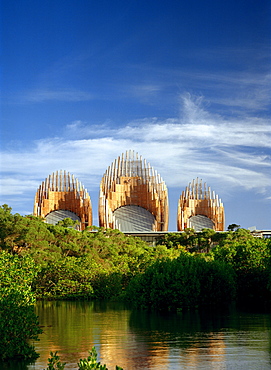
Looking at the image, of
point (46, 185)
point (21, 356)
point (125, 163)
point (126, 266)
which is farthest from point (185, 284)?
point (46, 185)

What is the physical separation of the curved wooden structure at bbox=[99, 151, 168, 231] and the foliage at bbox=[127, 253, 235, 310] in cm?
2437

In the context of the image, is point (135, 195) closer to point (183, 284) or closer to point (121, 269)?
point (121, 269)

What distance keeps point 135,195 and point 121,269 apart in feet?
66.2

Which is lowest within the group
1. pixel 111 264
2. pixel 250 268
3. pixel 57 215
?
pixel 250 268

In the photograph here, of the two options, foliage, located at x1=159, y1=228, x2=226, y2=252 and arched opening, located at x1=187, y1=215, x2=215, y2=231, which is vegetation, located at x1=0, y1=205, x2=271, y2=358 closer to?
foliage, located at x1=159, y1=228, x2=226, y2=252

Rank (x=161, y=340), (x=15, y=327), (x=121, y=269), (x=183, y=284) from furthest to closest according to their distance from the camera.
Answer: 1. (x=121, y=269)
2. (x=183, y=284)
3. (x=161, y=340)
4. (x=15, y=327)

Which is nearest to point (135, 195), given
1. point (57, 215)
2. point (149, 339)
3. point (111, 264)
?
point (57, 215)

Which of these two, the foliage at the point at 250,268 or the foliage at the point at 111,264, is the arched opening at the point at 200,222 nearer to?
the foliage at the point at 111,264

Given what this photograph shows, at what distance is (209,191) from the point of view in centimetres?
4325

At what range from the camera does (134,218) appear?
139 ft

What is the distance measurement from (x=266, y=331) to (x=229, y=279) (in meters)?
6.07

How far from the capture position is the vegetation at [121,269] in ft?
51.2

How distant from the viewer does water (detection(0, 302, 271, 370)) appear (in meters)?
7.15

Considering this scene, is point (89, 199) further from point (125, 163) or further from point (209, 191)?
point (209, 191)
